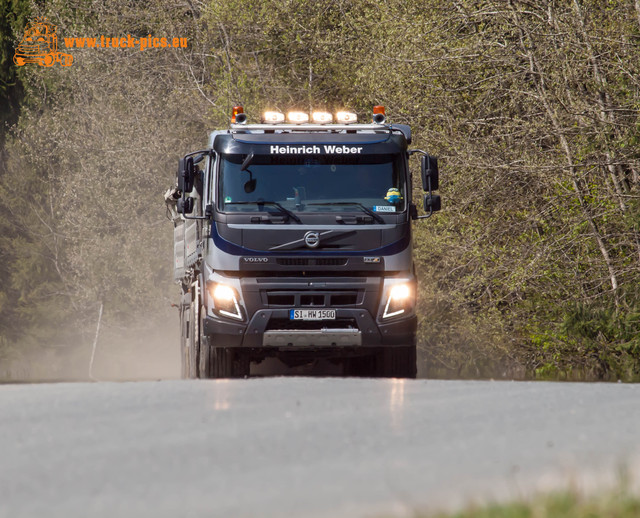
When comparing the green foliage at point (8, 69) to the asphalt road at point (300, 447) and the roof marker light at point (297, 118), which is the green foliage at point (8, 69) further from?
the asphalt road at point (300, 447)

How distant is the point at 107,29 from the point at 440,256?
1754 centimetres

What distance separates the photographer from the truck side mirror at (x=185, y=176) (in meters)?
13.6

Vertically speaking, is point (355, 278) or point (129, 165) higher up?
point (129, 165)

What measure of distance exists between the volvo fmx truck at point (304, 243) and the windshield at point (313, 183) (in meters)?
0.01

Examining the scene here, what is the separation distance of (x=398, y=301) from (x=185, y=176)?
9.48 ft

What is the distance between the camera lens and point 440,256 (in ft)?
74.6

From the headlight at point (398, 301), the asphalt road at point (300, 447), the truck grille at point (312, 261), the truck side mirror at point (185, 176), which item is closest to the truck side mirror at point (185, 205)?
the truck side mirror at point (185, 176)

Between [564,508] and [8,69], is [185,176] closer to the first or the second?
[564,508]

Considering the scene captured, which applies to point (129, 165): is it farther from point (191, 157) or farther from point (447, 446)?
point (447, 446)

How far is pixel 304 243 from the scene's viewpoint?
43.2 ft

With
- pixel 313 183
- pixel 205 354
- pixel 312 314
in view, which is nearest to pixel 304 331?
pixel 312 314

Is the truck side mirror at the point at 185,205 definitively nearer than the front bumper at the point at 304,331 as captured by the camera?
No

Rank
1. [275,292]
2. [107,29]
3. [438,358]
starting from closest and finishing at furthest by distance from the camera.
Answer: [275,292]
[438,358]
[107,29]

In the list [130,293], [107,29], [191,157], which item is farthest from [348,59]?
[130,293]
